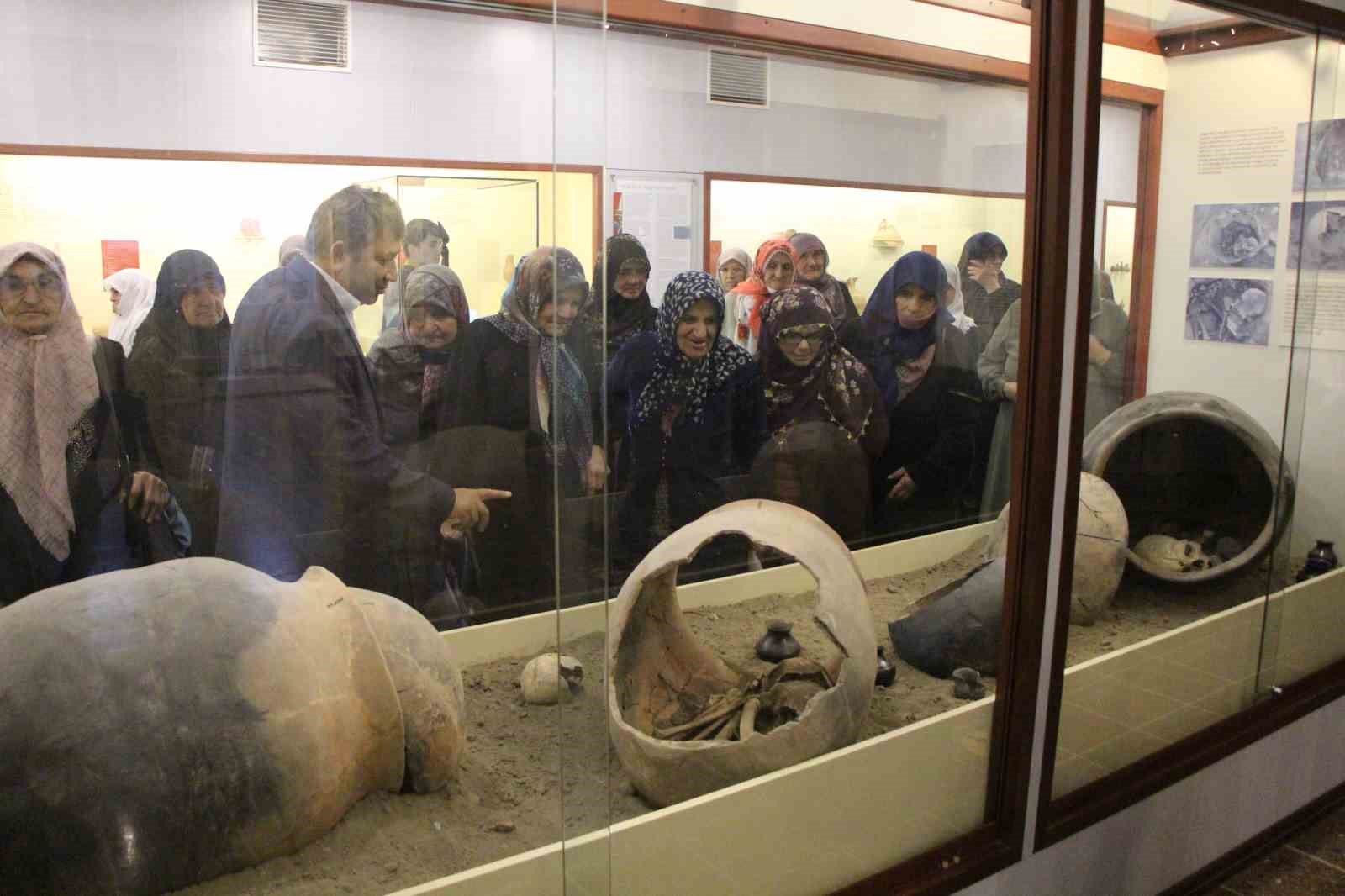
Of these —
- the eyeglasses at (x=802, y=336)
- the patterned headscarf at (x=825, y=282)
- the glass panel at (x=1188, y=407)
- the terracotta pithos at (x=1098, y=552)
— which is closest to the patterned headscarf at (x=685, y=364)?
the eyeglasses at (x=802, y=336)

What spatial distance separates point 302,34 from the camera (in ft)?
5.09

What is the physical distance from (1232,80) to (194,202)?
302 centimetres

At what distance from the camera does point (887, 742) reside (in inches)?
103

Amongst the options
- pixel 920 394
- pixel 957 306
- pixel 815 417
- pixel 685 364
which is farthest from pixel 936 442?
pixel 685 364

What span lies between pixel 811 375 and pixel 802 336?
0.10 m

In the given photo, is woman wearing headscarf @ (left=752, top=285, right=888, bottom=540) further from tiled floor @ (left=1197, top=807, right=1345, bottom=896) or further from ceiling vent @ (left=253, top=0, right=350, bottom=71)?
tiled floor @ (left=1197, top=807, right=1345, bottom=896)

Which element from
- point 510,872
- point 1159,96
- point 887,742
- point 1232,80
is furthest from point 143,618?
point 1232,80

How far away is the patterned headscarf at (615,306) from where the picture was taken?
199 cm

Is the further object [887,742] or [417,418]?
[887,742]

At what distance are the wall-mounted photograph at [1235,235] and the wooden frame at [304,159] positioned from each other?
85.5 inches

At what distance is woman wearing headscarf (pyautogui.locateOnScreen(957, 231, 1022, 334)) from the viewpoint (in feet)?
8.88

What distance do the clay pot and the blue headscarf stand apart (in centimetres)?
76

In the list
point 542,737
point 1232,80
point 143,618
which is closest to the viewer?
point 143,618

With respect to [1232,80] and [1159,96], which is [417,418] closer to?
[1159,96]
